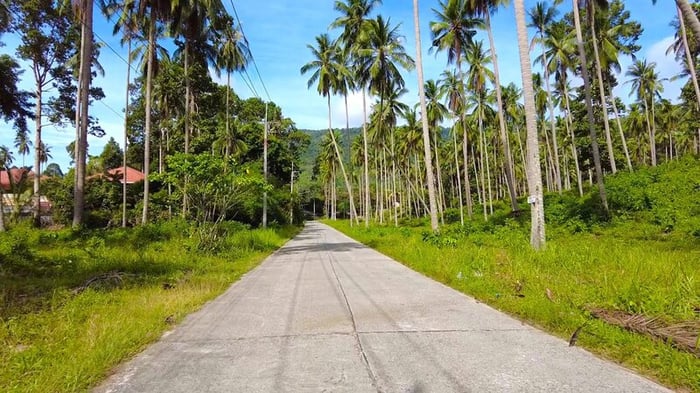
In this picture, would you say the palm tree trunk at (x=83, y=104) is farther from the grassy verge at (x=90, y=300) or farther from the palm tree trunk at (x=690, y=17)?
the palm tree trunk at (x=690, y=17)

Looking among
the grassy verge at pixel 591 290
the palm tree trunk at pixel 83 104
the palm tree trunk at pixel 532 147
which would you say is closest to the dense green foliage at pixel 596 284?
the grassy verge at pixel 591 290

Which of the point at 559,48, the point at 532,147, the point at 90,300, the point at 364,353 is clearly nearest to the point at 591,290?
the point at 364,353

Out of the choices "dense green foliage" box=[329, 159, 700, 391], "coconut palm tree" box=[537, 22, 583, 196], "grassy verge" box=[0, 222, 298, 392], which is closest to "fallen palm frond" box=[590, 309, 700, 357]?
"dense green foliage" box=[329, 159, 700, 391]

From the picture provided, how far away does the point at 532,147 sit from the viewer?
11664 millimetres

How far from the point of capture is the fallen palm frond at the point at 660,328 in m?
4.18

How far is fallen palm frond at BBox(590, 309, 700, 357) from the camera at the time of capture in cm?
418

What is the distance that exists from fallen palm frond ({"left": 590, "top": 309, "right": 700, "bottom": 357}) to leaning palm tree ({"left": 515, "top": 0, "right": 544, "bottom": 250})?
620 centimetres

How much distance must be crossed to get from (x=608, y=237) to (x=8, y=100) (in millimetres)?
30293

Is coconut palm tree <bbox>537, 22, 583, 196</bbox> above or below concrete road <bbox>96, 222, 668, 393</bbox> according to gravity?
above

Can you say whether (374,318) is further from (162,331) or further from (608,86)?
(608,86)

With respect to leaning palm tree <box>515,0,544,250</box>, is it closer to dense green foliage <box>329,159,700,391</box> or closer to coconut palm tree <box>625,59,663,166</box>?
dense green foliage <box>329,159,700,391</box>

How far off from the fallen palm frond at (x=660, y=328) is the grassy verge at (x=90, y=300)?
554 centimetres

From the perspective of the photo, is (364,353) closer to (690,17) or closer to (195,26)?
(690,17)

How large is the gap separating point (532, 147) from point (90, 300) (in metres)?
10.8
